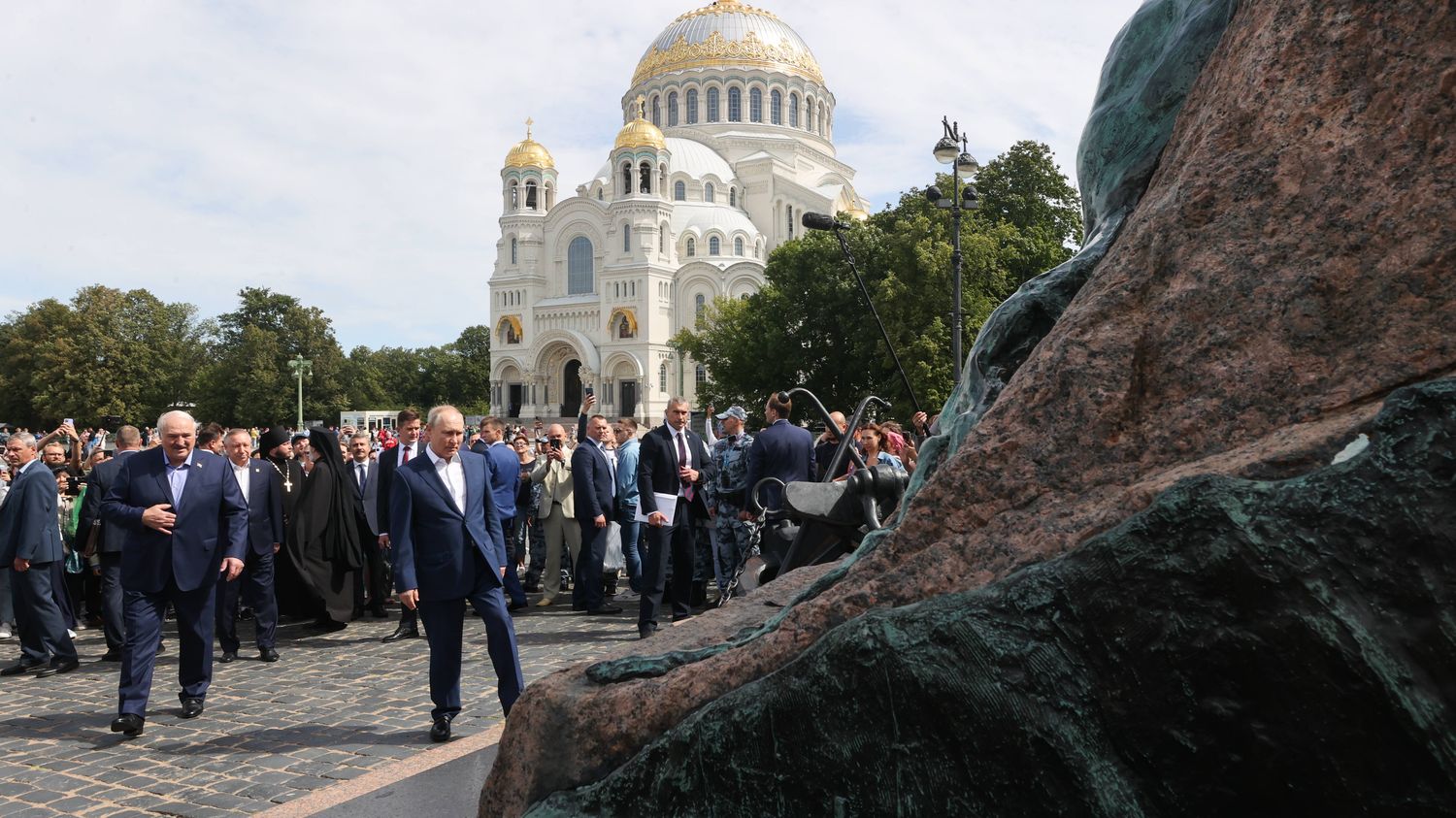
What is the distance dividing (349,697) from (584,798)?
3988mm

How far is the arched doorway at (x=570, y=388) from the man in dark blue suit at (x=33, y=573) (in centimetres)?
5895

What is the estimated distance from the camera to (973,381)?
333cm

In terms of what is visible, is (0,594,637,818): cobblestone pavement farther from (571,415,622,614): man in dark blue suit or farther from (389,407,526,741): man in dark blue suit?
(571,415,622,614): man in dark blue suit

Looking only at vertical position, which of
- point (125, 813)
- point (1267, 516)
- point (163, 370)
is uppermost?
point (163, 370)

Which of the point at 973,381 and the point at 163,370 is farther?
the point at 163,370

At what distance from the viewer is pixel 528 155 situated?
65.6 meters

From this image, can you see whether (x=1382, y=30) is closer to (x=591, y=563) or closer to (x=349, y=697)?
(x=349, y=697)

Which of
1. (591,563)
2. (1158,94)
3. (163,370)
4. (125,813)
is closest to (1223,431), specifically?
(1158,94)

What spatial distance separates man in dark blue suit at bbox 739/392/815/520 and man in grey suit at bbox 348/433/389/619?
3077mm

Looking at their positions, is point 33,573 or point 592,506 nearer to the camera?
point 33,573

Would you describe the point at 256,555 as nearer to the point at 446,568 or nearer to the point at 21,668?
the point at 21,668

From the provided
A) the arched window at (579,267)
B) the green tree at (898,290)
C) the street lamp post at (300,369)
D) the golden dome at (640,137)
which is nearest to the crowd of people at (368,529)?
the green tree at (898,290)

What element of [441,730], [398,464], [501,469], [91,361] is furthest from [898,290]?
[91,361]

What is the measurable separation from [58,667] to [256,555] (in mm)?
1332
